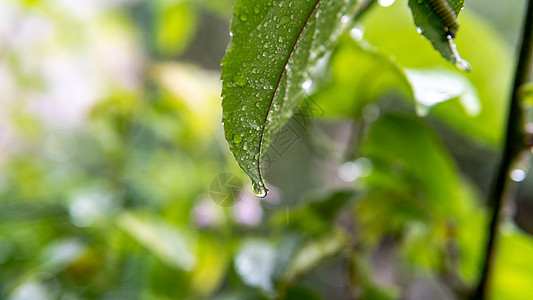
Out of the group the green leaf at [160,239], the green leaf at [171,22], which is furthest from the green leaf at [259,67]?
the green leaf at [171,22]

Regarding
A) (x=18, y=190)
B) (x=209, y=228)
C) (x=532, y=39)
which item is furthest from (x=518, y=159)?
(x=18, y=190)

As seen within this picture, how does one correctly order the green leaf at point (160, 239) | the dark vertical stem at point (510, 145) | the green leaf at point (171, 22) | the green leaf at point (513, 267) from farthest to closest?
the green leaf at point (171, 22) → the green leaf at point (160, 239) → the green leaf at point (513, 267) → the dark vertical stem at point (510, 145)

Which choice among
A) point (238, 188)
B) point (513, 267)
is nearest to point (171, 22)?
point (238, 188)

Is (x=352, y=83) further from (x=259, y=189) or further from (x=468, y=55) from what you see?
(x=259, y=189)

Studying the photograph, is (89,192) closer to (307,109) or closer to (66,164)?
(66,164)

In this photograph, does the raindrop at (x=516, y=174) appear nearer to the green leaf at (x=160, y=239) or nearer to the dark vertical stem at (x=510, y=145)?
the dark vertical stem at (x=510, y=145)

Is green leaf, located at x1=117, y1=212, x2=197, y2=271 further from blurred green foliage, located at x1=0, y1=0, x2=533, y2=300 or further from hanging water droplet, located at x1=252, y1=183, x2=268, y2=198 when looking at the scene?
hanging water droplet, located at x1=252, y1=183, x2=268, y2=198
